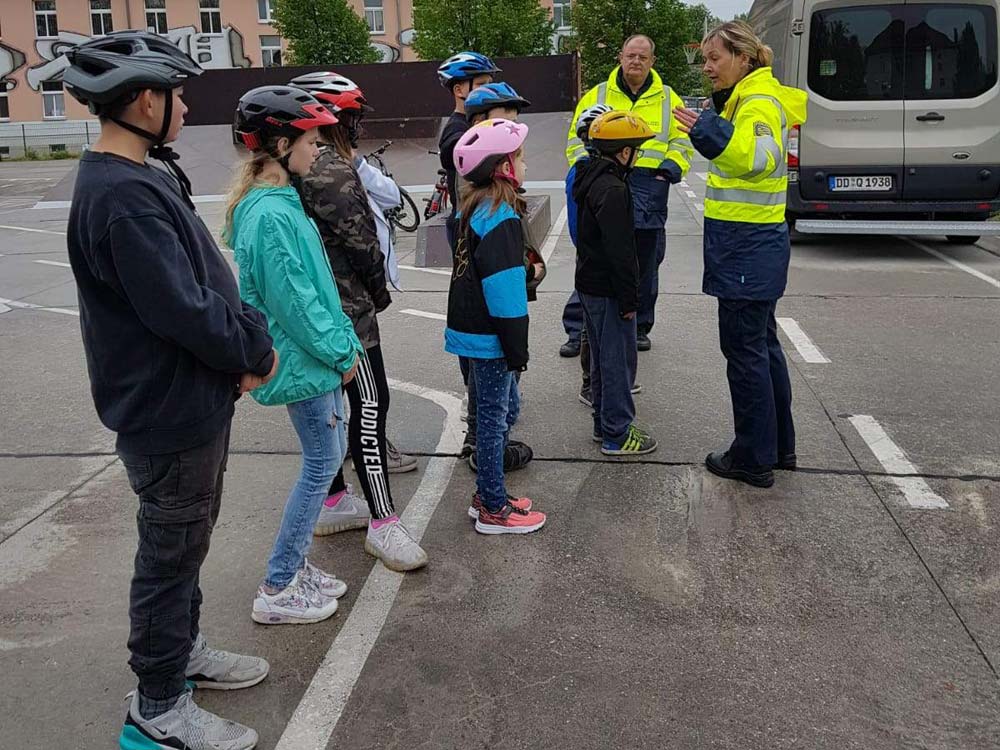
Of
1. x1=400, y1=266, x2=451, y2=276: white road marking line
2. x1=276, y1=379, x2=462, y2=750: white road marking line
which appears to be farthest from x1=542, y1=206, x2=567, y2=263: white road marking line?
x1=276, y1=379, x2=462, y2=750: white road marking line

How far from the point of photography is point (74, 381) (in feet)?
21.8

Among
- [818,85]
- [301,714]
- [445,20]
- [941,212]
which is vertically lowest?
[301,714]

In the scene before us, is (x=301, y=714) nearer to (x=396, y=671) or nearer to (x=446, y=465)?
(x=396, y=671)

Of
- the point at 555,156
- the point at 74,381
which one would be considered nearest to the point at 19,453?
the point at 74,381

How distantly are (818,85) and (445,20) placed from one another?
34769 mm

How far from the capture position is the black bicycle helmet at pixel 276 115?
3123 mm

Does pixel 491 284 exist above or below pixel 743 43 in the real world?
below

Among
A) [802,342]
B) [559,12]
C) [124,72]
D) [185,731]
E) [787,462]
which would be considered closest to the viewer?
[124,72]

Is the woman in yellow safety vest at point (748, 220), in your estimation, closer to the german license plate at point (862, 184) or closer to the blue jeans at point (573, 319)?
the blue jeans at point (573, 319)

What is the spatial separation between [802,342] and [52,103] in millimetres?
55593

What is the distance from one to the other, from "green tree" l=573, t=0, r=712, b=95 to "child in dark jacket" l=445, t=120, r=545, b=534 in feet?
124

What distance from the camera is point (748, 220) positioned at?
430 centimetres

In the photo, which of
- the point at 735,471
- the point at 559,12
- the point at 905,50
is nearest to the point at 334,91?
the point at 735,471

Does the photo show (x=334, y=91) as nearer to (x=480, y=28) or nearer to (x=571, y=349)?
(x=571, y=349)
